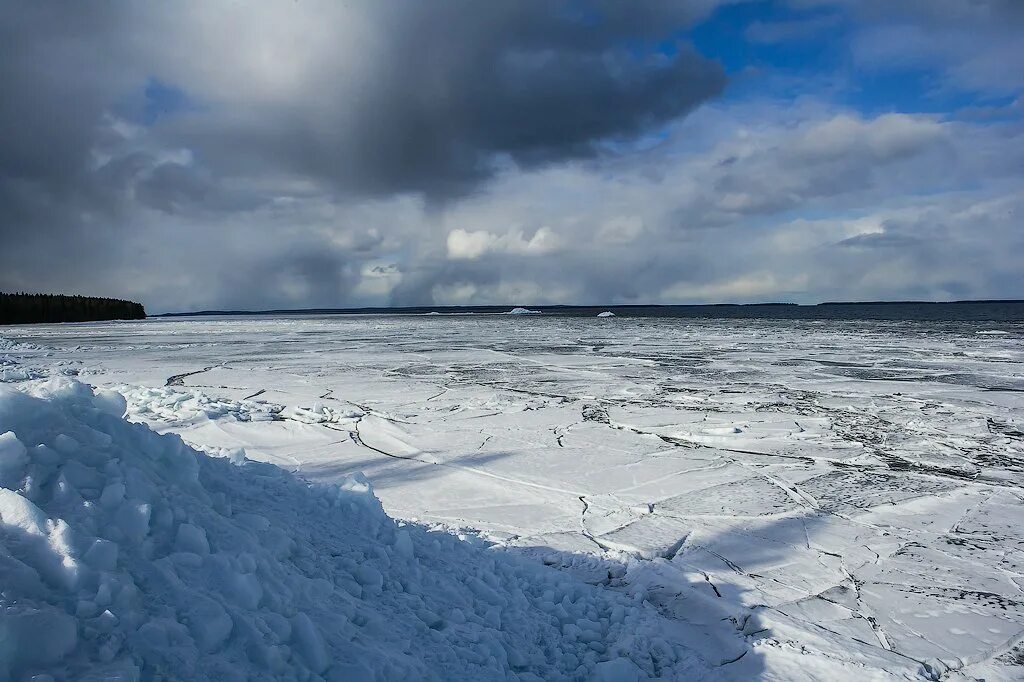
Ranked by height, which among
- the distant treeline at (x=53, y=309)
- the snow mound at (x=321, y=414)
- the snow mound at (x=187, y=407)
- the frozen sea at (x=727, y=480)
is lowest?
the frozen sea at (x=727, y=480)

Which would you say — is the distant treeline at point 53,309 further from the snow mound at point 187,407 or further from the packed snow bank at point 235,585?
the packed snow bank at point 235,585

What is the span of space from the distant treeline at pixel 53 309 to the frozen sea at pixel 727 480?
56.1m

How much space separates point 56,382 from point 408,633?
6.80ft

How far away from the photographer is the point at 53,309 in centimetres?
5800

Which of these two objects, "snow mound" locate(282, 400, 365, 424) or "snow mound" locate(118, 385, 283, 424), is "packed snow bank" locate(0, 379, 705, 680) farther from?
"snow mound" locate(118, 385, 283, 424)

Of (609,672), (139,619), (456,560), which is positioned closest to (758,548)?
(609,672)

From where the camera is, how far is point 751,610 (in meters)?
3.17

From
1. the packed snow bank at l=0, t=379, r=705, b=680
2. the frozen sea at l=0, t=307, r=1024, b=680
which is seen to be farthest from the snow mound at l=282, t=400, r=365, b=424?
the packed snow bank at l=0, t=379, r=705, b=680

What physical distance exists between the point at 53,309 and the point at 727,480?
71.7 m

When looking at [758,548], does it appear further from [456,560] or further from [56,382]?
[56,382]

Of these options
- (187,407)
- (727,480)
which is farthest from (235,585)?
(187,407)

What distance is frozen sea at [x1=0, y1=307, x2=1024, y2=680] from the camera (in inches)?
121

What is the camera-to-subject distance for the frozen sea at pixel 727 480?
3062mm

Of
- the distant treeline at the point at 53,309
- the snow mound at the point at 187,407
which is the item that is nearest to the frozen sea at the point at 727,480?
the snow mound at the point at 187,407
